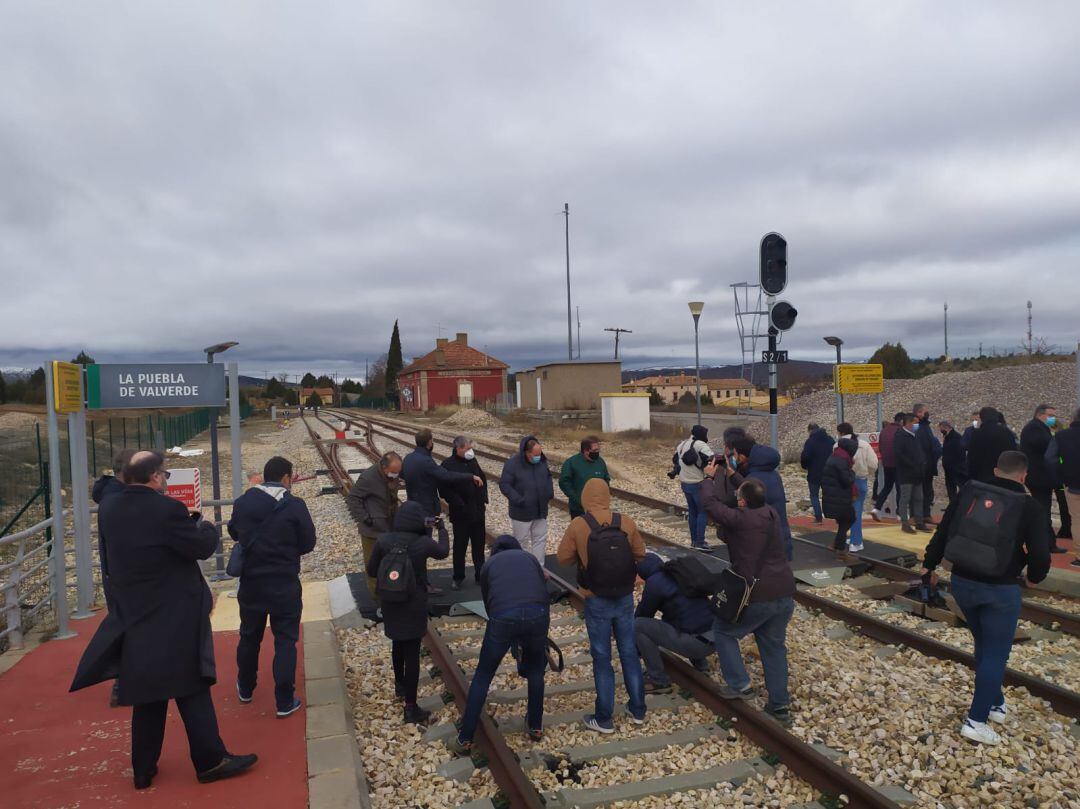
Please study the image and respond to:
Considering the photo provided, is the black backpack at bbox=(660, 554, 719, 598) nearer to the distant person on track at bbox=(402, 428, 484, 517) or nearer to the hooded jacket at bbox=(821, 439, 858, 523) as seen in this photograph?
the distant person on track at bbox=(402, 428, 484, 517)

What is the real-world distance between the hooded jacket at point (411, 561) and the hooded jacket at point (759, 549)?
208cm

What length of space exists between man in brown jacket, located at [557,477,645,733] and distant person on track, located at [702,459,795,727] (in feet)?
2.24

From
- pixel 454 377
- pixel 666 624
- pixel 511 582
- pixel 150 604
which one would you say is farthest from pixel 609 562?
pixel 454 377

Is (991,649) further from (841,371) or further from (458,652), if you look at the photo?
(841,371)

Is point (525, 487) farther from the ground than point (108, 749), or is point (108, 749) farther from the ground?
point (525, 487)

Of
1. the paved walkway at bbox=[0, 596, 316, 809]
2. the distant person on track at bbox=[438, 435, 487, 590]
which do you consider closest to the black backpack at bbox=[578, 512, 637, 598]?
the paved walkway at bbox=[0, 596, 316, 809]


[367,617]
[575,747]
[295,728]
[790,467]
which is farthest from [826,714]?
[790,467]

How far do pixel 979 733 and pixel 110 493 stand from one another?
6.25m

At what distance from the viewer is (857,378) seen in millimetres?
14328

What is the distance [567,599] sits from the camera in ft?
26.3

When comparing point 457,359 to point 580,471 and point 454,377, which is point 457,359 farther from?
point 580,471

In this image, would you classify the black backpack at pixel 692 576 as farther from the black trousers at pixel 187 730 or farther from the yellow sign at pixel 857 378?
the yellow sign at pixel 857 378

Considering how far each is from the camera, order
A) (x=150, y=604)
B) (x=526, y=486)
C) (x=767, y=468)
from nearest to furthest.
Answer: (x=150, y=604)
(x=767, y=468)
(x=526, y=486)

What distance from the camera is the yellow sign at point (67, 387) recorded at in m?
6.96
